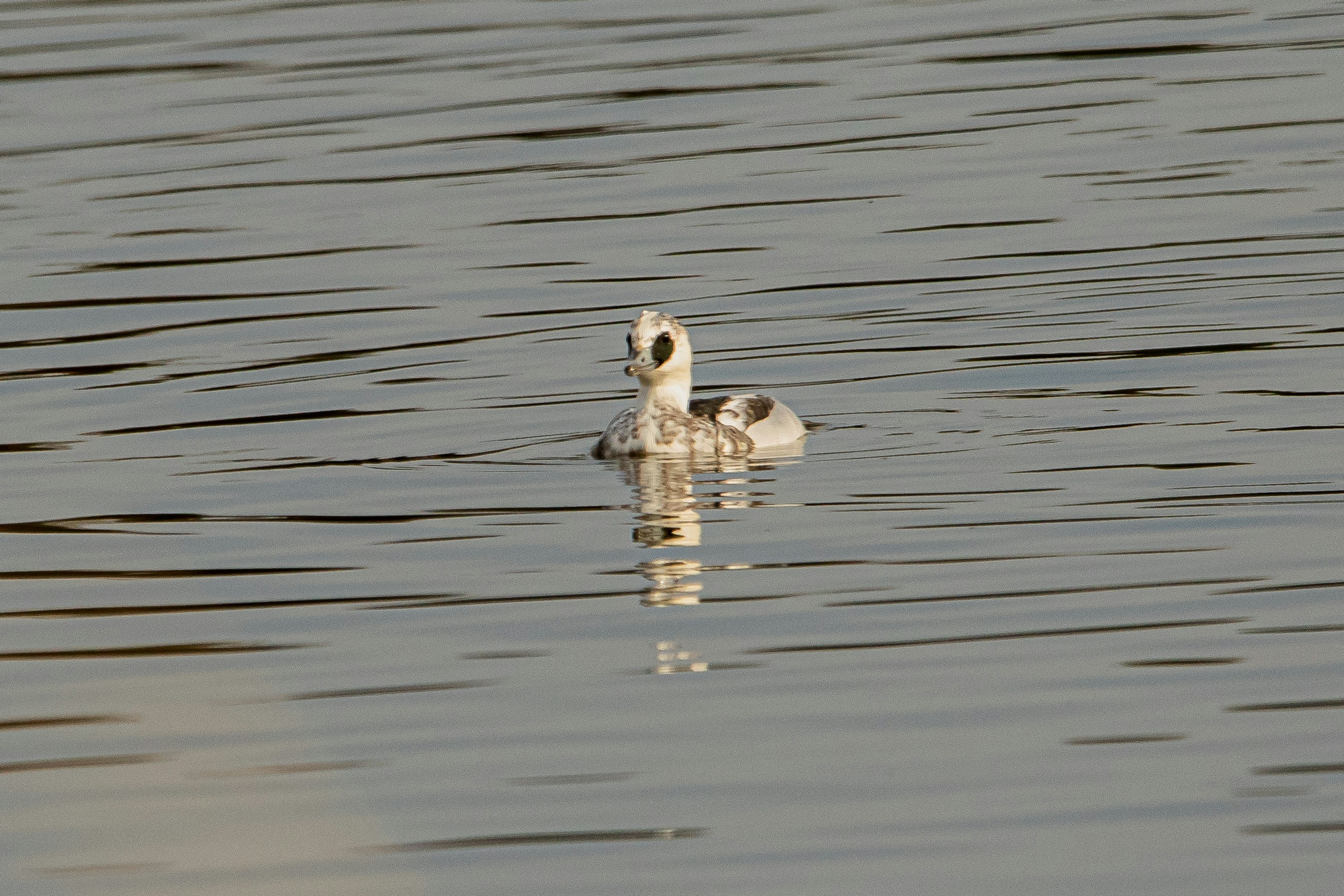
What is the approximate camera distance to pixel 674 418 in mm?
14797

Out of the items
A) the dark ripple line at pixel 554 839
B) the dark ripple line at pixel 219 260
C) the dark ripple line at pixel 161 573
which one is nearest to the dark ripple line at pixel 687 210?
the dark ripple line at pixel 219 260

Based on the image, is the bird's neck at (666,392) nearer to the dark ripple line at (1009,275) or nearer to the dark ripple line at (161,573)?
the dark ripple line at (161,573)

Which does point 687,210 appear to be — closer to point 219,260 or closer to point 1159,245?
point 219,260

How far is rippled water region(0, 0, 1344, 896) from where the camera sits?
7.91 metres

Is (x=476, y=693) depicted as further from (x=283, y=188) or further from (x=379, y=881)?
(x=283, y=188)

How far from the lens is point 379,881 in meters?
7.26

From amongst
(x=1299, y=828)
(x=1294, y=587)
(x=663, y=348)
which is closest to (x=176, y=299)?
(x=663, y=348)

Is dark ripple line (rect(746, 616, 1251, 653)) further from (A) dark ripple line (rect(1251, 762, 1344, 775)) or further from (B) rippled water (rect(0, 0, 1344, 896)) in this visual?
(A) dark ripple line (rect(1251, 762, 1344, 775))

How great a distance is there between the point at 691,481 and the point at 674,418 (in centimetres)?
84

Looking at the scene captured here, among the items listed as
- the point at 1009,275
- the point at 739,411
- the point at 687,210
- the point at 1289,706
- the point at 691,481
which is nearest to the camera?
the point at 1289,706

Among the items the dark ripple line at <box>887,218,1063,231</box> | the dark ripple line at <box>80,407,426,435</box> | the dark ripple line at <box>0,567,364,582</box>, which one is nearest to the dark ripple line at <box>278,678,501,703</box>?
the dark ripple line at <box>0,567,364,582</box>

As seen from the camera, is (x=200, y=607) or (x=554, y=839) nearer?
(x=554, y=839)

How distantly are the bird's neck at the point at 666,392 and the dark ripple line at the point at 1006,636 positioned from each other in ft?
17.4

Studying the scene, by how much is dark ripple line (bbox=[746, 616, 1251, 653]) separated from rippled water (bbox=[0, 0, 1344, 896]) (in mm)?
46
